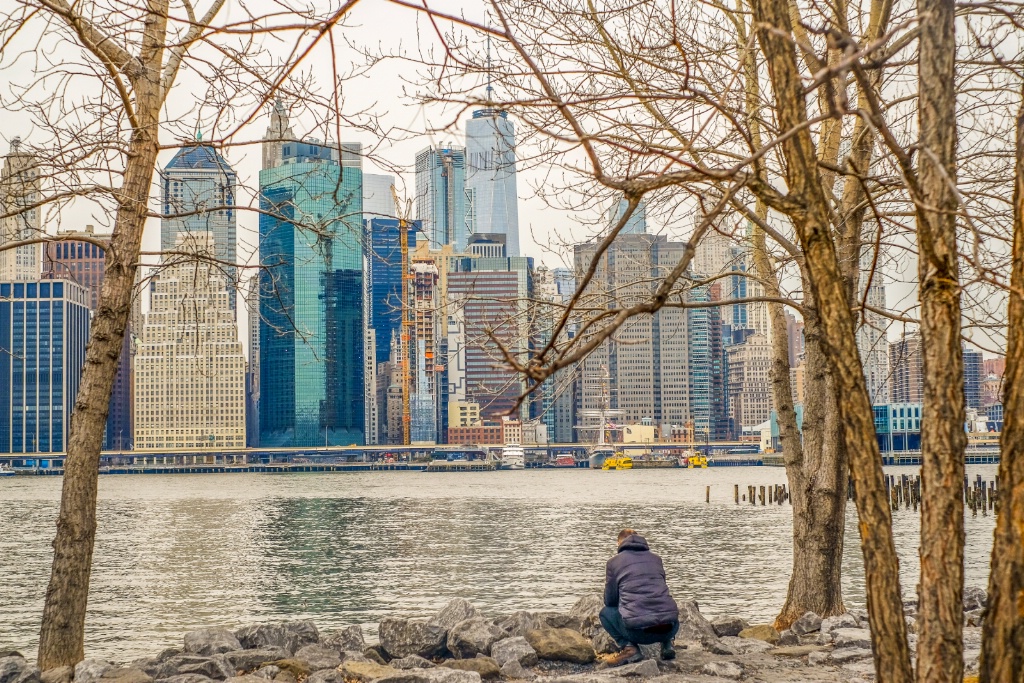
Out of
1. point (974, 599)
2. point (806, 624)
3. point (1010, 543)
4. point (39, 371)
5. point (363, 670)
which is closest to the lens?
point (1010, 543)

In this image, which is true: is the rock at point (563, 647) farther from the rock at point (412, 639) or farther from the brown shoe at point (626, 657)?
the rock at point (412, 639)

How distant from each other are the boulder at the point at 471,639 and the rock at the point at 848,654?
3.41m

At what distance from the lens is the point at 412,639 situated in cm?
1173

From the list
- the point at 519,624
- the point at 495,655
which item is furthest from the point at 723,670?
the point at 519,624

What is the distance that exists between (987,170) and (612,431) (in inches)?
6723

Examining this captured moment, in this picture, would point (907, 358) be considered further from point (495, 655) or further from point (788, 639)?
point (495, 655)

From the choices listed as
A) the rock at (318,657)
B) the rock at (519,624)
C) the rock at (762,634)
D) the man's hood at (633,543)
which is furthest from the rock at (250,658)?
the rock at (762,634)

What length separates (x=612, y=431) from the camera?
18000 cm

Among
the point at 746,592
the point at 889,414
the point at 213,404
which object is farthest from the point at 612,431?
the point at 746,592

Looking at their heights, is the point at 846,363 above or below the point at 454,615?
above

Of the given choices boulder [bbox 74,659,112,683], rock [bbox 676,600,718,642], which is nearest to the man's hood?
rock [bbox 676,600,718,642]

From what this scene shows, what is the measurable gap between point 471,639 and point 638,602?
231 centimetres

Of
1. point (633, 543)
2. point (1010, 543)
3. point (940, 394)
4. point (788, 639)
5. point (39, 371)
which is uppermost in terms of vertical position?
point (39, 371)

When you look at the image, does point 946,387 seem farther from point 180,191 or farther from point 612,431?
point 612,431
